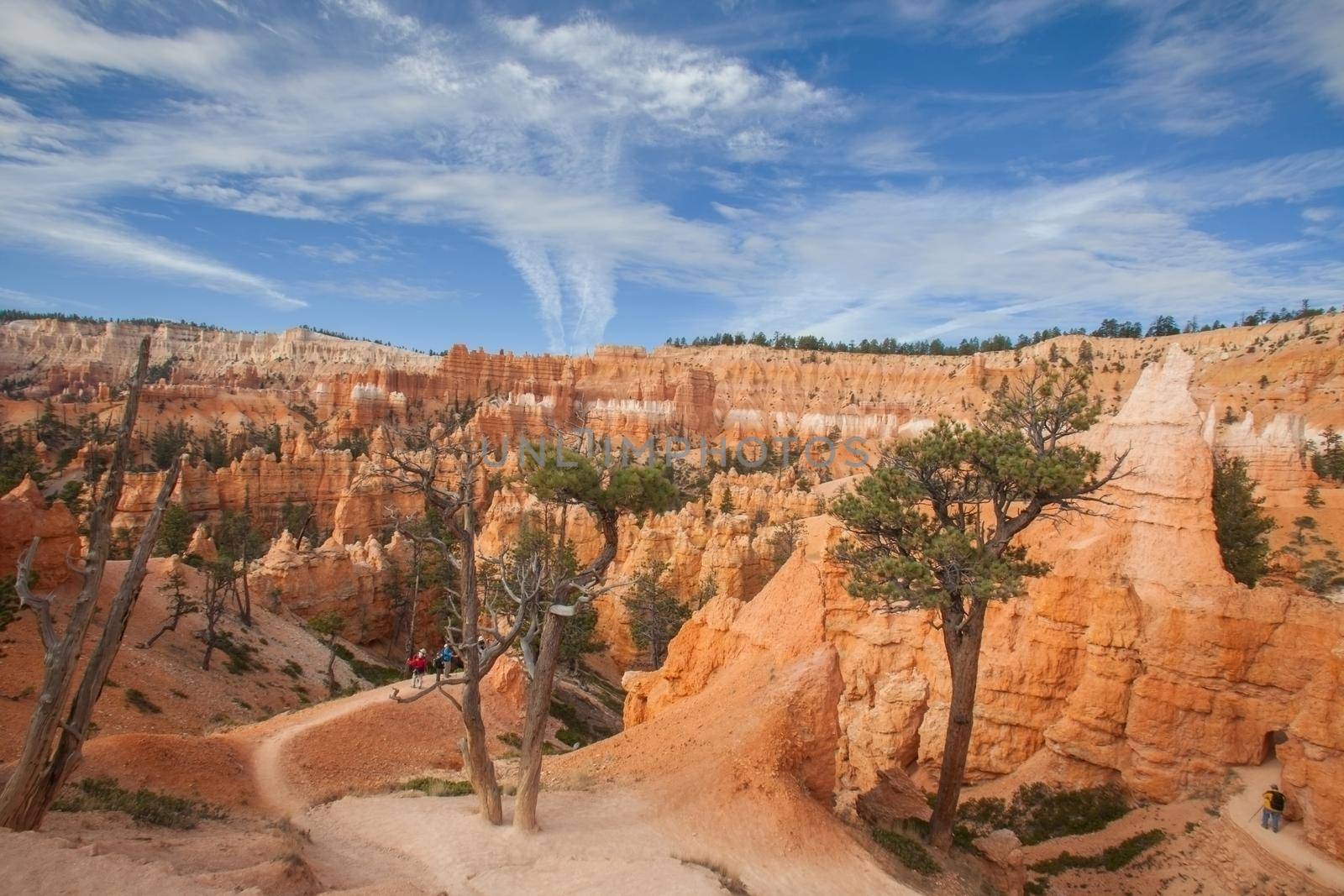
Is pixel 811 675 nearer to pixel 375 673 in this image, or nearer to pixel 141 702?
pixel 141 702

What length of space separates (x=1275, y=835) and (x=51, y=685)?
53.5 feet

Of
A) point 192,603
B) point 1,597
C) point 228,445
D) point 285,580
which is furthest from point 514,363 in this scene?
point 1,597

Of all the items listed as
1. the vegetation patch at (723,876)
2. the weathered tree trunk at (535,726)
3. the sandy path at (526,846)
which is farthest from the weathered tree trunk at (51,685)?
the vegetation patch at (723,876)

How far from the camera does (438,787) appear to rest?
37.9ft

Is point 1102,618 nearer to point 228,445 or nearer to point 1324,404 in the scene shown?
point 1324,404

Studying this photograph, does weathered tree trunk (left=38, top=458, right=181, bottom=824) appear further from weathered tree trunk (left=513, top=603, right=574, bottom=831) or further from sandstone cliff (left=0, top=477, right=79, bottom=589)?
sandstone cliff (left=0, top=477, right=79, bottom=589)

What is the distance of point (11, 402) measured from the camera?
271 ft

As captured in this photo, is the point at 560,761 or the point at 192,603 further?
the point at 192,603

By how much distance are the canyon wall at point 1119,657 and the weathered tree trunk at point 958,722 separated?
250 centimetres

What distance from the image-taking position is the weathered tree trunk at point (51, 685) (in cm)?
643

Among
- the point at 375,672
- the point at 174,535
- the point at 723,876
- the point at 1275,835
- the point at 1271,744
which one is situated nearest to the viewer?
the point at 723,876

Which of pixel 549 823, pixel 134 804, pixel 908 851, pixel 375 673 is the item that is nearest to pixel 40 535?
pixel 375 673

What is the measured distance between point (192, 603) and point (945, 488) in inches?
853

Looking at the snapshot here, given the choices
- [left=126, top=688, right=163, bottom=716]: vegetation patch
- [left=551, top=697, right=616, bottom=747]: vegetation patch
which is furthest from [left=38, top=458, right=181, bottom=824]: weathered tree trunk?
[left=551, top=697, right=616, bottom=747]: vegetation patch
